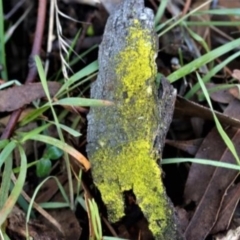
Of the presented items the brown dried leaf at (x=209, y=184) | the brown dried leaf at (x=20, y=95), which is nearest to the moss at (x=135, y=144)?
the brown dried leaf at (x=209, y=184)

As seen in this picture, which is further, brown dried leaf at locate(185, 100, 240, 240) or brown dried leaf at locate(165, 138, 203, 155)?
brown dried leaf at locate(165, 138, 203, 155)

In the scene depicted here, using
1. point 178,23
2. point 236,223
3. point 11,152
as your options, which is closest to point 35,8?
point 178,23

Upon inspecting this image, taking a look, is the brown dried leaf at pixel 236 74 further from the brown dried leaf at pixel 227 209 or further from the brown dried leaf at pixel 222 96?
the brown dried leaf at pixel 227 209

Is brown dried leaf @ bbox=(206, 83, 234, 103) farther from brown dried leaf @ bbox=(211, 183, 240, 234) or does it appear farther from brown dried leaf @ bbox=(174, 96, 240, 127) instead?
brown dried leaf @ bbox=(211, 183, 240, 234)

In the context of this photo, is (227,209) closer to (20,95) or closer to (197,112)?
(197,112)

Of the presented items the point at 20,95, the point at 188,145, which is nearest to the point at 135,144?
the point at 188,145

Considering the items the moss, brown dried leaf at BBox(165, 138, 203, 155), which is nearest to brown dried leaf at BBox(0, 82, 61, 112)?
the moss
